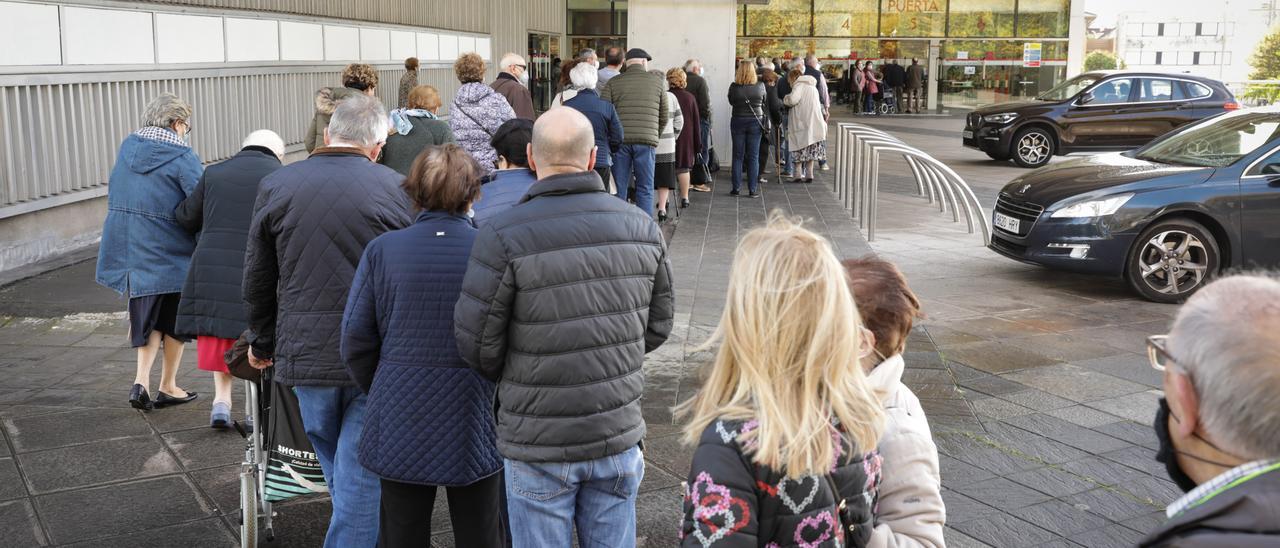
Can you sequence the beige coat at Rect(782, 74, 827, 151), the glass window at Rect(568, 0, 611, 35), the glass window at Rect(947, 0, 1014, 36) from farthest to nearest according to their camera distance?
the glass window at Rect(947, 0, 1014, 36), the glass window at Rect(568, 0, 611, 35), the beige coat at Rect(782, 74, 827, 151)

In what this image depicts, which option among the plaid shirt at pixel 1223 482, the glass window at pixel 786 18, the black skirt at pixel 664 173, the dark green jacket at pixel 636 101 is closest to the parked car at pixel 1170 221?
the dark green jacket at pixel 636 101

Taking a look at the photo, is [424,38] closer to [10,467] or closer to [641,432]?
[10,467]

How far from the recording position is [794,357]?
2.29 m

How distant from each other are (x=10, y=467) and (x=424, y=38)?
A: 669 inches

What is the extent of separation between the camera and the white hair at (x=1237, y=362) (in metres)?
1.71

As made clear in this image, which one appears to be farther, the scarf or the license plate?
the license plate

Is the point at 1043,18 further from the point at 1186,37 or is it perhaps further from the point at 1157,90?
the point at 1186,37

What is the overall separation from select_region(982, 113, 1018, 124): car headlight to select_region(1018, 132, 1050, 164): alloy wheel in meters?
0.38

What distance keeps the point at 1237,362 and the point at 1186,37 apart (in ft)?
376

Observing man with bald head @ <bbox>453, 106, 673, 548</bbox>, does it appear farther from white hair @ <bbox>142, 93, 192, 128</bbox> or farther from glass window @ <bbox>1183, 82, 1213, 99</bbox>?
glass window @ <bbox>1183, 82, 1213, 99</bbox>

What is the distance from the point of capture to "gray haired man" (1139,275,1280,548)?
65.1 inches

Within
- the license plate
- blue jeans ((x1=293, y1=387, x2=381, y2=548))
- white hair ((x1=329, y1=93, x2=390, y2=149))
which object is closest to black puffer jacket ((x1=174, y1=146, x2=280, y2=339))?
white hair ((x1=329, y1=93, x2=390, y2=149))

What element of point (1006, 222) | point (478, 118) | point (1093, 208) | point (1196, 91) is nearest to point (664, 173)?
point (1006, 222)

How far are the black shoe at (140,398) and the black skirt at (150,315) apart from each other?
0.22m
